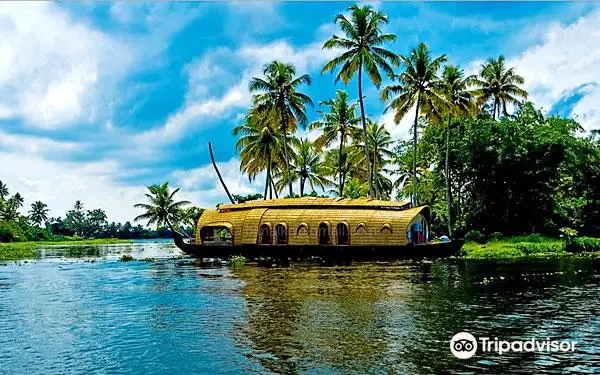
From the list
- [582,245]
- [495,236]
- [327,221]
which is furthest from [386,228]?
[495,236]

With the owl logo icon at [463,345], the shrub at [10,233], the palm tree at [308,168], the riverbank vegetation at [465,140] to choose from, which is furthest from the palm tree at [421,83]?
the shrub at [10,233]

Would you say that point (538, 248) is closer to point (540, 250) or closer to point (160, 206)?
point (540, 250)

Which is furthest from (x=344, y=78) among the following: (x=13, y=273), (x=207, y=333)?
(x=207, y=333)

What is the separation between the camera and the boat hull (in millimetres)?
29109

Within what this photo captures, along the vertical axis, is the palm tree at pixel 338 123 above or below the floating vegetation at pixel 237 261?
above

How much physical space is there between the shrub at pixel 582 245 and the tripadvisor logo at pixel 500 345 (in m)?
22.3

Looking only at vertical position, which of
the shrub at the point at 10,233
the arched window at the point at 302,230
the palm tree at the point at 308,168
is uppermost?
the palm tree at the point at 308,168

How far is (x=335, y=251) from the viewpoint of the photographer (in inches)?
1193

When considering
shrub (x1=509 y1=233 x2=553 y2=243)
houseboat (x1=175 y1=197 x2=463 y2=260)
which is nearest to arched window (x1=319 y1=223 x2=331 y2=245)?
houseboat (x1=175 y1=197 x2=463 y2=260)

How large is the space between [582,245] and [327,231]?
13.8 metres

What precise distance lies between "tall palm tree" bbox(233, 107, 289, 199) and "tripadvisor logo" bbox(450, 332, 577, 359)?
33.3 meters

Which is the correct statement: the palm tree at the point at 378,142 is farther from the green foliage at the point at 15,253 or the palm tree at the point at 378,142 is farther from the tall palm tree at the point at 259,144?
the green foliage at the point at 15,253

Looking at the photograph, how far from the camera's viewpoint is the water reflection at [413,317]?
29.9 ft

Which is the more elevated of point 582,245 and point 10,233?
point 10,233
